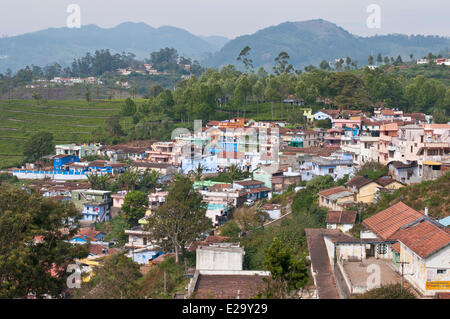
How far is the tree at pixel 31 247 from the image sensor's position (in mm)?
8359

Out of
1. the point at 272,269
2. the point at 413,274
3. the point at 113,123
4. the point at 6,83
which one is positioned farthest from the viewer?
the point at 6,83

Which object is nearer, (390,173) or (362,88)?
(390,173)

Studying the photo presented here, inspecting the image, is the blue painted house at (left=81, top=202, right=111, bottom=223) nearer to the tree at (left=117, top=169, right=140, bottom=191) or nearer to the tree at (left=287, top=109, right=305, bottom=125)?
the tree at (left=117, top=169, right=140, bottom=191)

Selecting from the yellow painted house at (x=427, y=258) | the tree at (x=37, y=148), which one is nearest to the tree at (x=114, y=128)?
the tree at (x=37, y=148)

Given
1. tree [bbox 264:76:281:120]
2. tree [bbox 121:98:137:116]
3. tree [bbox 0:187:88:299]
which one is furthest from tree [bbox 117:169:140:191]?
tree [bbox 0:187:88:299]

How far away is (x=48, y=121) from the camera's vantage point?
125 feet

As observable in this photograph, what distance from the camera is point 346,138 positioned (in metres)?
23.8

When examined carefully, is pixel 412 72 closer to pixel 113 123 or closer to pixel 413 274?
pixel 113 123

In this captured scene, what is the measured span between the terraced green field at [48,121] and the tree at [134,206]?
12.8 meters

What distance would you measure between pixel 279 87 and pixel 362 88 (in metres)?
4.75

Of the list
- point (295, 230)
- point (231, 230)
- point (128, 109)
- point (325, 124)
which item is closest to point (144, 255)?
point (231, 230)

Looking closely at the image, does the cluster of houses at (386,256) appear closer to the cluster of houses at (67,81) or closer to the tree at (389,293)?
the tree at (389,293)
